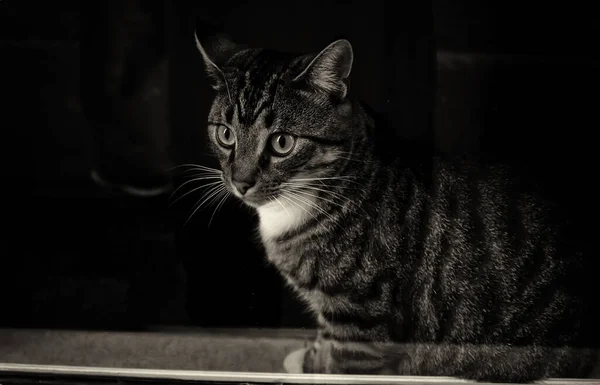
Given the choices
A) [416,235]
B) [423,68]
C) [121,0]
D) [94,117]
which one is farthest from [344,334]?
[121,0]

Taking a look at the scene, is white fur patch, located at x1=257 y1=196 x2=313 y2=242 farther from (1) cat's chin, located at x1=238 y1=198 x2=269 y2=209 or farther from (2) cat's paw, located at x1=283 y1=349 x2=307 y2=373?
(2) cat's paw, located at x1=283 y1=349 x2=307 y2=373

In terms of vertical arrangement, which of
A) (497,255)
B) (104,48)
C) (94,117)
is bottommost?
(497,255)

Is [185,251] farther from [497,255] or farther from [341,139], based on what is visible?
[497,255]

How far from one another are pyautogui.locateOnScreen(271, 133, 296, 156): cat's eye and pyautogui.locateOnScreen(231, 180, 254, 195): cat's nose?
76 mm

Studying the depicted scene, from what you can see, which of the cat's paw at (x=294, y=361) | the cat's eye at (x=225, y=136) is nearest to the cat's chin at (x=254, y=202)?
the cat's eye at (x=225, y=136)

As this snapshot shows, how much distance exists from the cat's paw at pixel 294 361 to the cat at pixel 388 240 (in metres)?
0.04

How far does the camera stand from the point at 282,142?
97 centimetres

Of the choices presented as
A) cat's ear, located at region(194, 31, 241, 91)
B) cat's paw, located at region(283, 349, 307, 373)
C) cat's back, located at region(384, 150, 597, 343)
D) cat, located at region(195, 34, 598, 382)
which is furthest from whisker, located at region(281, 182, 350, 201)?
cat's paw, located at region(283, 349, 307, 373)

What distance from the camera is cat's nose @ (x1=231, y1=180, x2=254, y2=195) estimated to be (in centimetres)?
97

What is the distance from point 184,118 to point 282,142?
0.20 metres

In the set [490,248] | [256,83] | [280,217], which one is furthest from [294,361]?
[256,83]

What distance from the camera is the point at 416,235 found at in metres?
1.01

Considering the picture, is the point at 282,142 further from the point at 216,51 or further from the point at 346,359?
the point at 346,359

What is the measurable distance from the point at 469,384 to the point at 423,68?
632 millimetres
